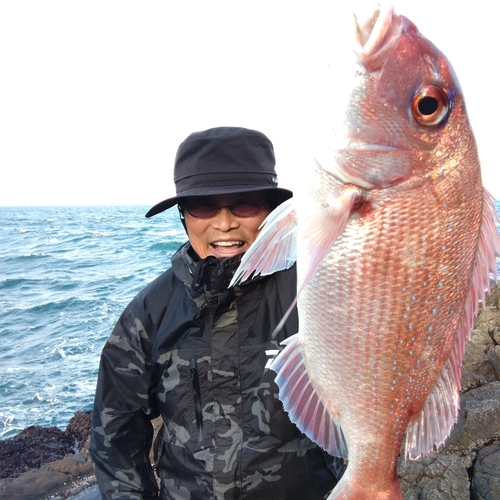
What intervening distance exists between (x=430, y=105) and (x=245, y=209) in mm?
1246

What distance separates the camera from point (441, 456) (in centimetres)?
432

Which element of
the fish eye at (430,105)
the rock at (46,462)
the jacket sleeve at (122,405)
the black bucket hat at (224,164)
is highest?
the fish eye at (430,105)

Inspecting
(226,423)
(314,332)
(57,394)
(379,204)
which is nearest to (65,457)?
(57,394)

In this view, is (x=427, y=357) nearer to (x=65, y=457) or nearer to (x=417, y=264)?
(x=417, y=264)

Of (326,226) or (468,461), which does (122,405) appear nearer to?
(326,226)

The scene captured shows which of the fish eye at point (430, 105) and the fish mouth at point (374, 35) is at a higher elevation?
the fish mouth at point (374, 35)

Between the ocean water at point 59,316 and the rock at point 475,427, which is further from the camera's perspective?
the ocean water at point 59,316

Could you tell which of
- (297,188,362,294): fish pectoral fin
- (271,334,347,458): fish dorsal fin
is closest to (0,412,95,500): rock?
(271,334,347,458): fish dorsal fin

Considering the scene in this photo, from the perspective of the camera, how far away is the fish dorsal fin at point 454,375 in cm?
150

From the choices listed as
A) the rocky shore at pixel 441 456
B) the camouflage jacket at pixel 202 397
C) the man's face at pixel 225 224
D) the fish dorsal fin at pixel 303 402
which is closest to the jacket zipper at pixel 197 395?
the camouflage jacket at pixel 202 397

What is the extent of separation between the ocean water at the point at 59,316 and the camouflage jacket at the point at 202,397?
687cm

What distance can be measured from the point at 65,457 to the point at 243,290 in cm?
605

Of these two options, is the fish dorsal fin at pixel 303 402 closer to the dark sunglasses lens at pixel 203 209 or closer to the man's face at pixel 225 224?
the man's face at pixel 225 224

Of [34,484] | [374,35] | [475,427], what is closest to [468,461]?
[475,427]
